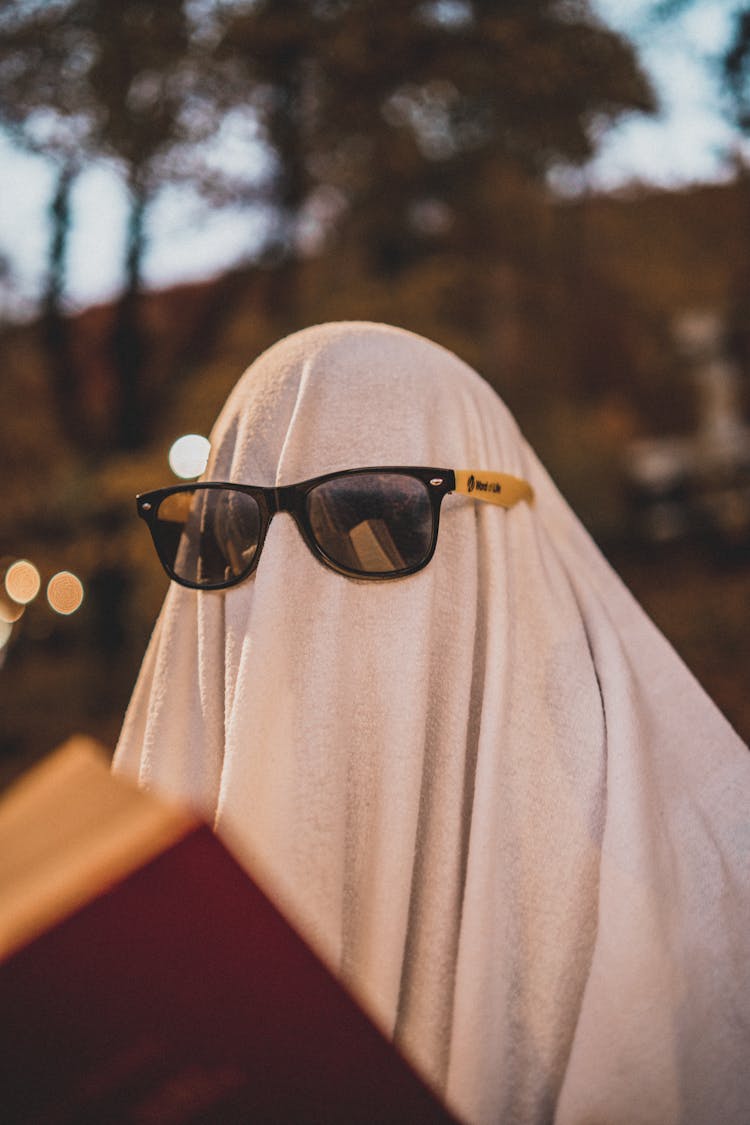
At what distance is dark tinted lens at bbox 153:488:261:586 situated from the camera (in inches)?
55.6

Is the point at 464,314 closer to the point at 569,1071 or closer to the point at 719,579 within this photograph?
the point at 719,579

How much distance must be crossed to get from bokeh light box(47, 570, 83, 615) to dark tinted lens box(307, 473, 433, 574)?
16.3 feet

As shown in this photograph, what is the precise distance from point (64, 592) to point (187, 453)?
3107 mm

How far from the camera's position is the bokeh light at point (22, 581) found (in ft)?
18.3

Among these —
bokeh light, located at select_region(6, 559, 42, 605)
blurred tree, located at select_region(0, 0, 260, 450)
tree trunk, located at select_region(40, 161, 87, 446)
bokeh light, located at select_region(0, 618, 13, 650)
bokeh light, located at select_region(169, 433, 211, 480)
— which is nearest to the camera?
bokeh light, located at select_region(169, 433, 211, 480)

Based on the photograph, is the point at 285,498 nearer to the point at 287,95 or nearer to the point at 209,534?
the point at 209,534

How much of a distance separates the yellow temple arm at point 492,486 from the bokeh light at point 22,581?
4.83m

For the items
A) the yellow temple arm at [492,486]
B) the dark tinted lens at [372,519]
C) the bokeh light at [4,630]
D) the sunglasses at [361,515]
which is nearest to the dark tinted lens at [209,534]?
the sunglasses at [361,515]

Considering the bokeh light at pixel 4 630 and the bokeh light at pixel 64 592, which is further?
the bokeh light at pixel 4 630

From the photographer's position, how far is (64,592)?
6816mm

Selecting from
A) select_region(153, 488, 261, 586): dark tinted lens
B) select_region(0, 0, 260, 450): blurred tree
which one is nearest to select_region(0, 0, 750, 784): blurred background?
select_region(0, 0, 260, 450): blurred tree

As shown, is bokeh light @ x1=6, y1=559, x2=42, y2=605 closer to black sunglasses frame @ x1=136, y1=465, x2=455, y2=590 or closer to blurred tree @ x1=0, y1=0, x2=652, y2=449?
blurred tree @ x1=0, y1=0, x2=652, y2=449

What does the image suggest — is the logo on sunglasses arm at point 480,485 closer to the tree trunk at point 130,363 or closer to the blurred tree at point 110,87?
the blurred tree at point 110,87

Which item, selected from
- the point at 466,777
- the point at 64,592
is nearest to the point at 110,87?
the point at 64,592
